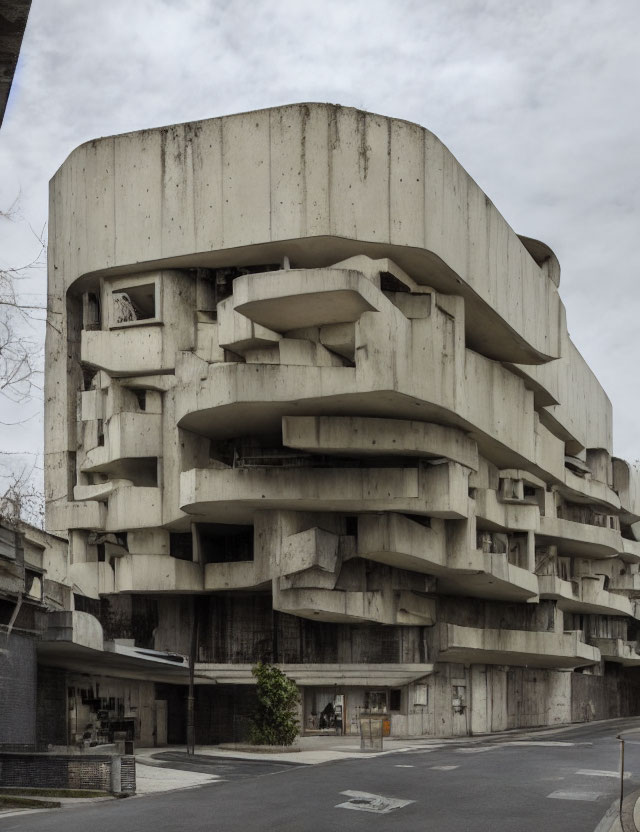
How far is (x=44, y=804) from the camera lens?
2116 centimetres

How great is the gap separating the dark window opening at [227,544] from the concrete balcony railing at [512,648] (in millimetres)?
8841

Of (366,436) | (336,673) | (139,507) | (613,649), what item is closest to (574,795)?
(366,436)

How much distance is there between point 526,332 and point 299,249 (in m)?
12.2

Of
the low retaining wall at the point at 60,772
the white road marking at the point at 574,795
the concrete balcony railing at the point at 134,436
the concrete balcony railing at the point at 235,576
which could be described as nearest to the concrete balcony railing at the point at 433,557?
the concrete balcony railing at the point at 235,576

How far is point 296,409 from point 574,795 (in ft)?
80.9

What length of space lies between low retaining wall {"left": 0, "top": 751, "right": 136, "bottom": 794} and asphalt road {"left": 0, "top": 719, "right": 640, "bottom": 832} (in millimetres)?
914

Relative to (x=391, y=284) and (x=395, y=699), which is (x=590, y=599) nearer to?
(x=395, y=699)

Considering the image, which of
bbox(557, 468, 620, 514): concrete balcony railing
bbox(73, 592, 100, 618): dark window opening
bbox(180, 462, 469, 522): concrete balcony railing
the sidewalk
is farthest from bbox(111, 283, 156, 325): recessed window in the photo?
bbox(557, 468, 620, 514): concrete balcony railing

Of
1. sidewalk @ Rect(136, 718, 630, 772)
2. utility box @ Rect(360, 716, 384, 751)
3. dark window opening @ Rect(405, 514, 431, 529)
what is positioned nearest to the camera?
sidewalk @ Rect(136, 718, 630, 772)

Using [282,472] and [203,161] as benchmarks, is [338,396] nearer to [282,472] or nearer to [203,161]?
[282,472]

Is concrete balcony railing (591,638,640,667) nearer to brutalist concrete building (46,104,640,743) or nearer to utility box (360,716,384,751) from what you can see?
brutalist concrete building (46,104,640,743)

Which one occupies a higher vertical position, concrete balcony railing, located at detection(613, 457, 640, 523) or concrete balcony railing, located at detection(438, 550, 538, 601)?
concrete balcony railing, located at detection(613, 457, 640, 523)

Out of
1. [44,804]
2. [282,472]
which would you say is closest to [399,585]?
[282,472]

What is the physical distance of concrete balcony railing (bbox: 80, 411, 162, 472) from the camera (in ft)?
166
